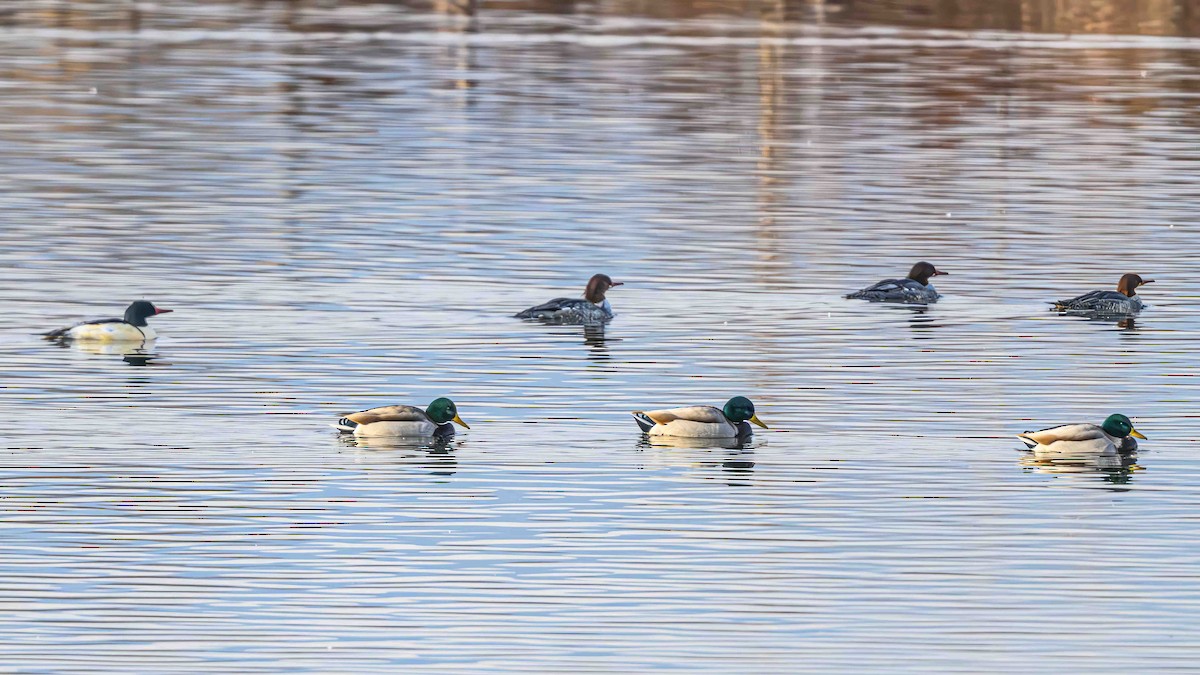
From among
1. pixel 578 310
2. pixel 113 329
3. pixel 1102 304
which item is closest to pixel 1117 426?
pixel 578 310

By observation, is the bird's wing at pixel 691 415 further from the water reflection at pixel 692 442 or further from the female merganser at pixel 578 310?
the female merganser at pixel 578 310

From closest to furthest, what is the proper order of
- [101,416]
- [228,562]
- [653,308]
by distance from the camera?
1. [228,562]
2. [101,416]
3. [653,308]

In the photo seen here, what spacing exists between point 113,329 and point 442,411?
24.3 feet

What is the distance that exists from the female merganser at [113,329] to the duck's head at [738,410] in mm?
8539

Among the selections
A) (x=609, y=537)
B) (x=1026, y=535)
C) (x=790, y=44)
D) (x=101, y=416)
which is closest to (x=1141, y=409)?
(x=1026, y=535)

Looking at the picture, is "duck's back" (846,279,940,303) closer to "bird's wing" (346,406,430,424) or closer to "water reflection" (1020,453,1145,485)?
"water reflection" (1020,453,1145,485)

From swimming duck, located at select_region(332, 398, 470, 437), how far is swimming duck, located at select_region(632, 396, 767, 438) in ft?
5.80

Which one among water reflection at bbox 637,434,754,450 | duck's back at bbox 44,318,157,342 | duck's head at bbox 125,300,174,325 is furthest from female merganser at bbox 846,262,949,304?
water reflection at bbox 637,434,754,450

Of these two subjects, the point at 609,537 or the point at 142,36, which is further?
the point at 142,36

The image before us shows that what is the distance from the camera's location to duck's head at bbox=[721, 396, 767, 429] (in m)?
23.5

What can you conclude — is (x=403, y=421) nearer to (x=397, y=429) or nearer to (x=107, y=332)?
(x=397, y=429)

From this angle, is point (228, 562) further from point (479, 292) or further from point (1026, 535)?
point (479, 292)

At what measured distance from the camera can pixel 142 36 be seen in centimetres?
9450

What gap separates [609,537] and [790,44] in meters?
76.7
